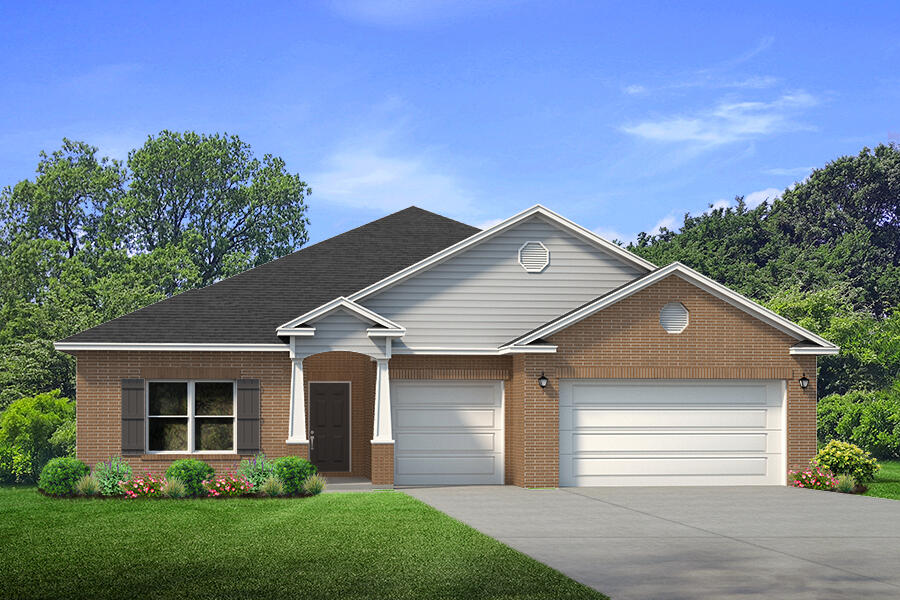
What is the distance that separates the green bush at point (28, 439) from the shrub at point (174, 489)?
392 inches

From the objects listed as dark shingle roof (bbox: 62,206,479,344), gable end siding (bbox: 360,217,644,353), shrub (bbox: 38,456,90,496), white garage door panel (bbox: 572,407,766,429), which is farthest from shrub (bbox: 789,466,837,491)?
shrub (bbox: 38,456,90,496)

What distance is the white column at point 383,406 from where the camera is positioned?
22.8 m

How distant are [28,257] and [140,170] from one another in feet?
25.0

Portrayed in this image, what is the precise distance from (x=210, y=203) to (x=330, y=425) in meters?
29.7

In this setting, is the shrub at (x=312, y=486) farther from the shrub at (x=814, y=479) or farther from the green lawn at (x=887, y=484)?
the green lawn at (x=887, y=484)

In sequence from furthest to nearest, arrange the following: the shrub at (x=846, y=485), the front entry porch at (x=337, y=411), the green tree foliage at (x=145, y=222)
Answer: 1. the green tree foliage at (x=145, y=222)
2. the front entry porch at (x=337, y=411)
3. the shrub at (x=846, y=485)

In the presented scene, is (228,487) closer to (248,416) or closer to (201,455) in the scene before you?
(201,455)

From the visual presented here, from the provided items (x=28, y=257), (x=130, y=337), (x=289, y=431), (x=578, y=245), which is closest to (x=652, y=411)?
(x=578, y=245)

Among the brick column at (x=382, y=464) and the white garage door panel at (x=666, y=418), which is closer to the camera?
the brick column at (x=382, y=464)

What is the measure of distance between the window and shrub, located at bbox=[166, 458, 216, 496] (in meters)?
1.89

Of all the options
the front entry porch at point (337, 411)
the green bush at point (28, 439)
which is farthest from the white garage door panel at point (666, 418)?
the green bush at point (28, 439)

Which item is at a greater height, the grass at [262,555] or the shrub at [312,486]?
the grass at [262,555]

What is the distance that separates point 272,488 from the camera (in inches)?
826

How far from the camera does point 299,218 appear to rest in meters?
55.2
